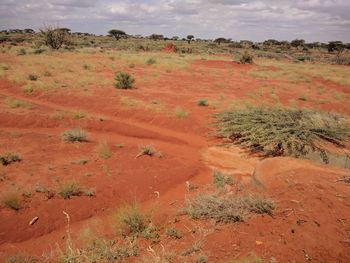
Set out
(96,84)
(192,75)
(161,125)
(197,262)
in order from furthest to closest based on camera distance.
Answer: (192,75)
(96,84)
(161,125)
(197,262)

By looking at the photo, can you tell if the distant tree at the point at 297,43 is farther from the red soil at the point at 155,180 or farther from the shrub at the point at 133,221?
the shrub at the point at 133,221

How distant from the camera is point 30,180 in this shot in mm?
7457

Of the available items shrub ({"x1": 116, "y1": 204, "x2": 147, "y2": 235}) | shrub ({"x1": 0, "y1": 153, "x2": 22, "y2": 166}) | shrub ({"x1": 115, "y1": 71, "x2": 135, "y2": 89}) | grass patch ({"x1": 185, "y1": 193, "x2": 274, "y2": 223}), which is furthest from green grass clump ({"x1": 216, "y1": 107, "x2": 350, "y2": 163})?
shrub ({"x1": 115, "y1": 71, "x2": 135, "y2": 89})

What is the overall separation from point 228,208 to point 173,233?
0.99 meters

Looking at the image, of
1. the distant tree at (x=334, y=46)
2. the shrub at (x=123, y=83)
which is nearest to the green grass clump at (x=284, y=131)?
the shrub at (x=123, y=83)

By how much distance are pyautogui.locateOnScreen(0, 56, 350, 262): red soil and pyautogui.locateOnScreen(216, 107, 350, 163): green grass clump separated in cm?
65

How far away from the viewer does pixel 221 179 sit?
8.12m

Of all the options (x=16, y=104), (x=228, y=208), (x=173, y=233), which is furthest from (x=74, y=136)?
(x=228, y=208)

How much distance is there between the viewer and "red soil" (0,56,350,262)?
478 cm

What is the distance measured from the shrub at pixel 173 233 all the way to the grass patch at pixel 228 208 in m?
0.60

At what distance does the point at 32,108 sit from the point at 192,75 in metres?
13.1

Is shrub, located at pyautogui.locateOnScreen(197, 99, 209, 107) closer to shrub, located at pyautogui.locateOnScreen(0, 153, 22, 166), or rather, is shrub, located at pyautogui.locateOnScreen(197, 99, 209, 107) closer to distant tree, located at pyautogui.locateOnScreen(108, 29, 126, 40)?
shrub, located at pyautogui.locateOnScreen(0, 153, 22, 166)

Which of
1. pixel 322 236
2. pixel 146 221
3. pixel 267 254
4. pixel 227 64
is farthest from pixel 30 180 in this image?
pixel 227 64

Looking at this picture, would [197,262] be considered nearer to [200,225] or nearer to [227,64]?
[200,225]
